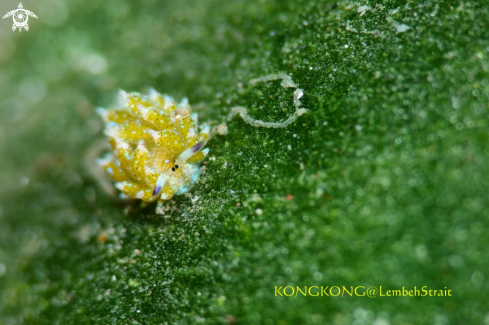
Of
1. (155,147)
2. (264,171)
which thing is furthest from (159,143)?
(264,171)

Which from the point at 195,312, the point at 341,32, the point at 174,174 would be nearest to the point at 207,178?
the point at 174,174

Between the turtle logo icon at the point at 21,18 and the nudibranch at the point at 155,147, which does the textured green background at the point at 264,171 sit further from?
the turtle logo icon at the point at 21,18

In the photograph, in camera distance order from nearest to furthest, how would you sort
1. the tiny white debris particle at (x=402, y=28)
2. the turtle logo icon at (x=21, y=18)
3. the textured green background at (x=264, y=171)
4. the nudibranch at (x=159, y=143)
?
the textured green background at (x=264, y=171), the tiny white debris particle at (x=402, y=28), the nudibranch at (x=159, y=143), the turtle logo icon at (x=21, y=18)

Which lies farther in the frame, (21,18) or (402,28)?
(21,18)

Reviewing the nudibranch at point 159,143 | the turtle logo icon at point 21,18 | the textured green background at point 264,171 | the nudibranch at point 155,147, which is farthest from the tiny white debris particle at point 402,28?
the turtle logo icon at point 21,18

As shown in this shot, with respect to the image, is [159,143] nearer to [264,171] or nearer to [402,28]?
[264,171]

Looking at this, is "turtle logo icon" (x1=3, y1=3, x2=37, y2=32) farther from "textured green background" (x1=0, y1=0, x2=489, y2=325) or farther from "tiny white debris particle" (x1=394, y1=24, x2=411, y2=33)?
"tiny white debris particle" (x1=394, y1=24, x2=411, y2=33)

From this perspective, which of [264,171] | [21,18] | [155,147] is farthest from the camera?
[21,18]

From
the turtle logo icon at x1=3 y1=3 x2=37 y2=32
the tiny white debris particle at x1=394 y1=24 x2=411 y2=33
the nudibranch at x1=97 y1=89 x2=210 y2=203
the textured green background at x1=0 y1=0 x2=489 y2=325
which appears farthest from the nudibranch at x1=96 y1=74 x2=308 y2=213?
the turtle logo icon at x1=3 y1=3 x2=37 y2=32
